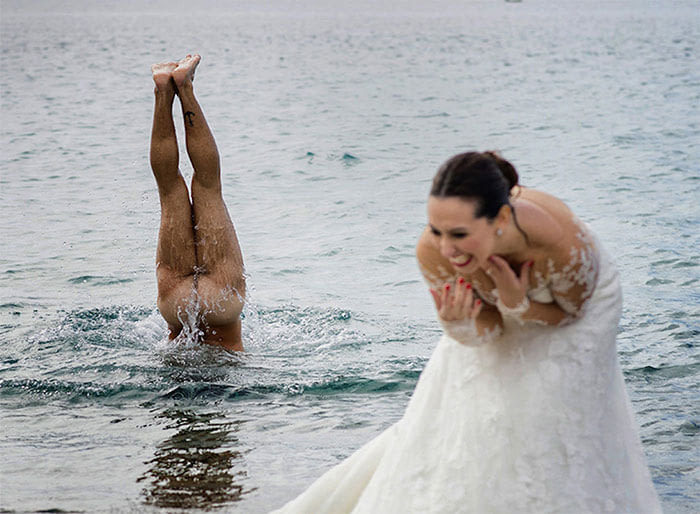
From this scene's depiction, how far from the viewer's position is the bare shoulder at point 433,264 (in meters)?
3.80

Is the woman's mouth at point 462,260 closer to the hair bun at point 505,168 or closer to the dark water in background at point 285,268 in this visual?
the hair bun at point 505,168

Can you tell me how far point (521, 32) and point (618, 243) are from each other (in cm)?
5600

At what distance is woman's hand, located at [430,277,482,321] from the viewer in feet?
12.3

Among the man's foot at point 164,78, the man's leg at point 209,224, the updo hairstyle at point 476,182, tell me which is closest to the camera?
the updo hairstyle at point 476,182

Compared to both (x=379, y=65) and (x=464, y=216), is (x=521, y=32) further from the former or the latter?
(x=464, y=216)

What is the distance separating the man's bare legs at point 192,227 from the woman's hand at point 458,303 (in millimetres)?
3432

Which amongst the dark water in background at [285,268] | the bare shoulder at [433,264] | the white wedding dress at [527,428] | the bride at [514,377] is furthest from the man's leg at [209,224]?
the bare shoulder at [433,264]

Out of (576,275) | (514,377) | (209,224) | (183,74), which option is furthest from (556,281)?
(183,74)

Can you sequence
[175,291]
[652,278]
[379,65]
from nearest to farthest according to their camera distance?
[175,291] < [652,278] < [379,65]

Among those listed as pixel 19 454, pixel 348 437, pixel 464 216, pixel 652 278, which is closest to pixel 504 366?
pixel 464 216

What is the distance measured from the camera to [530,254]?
12.4 ft

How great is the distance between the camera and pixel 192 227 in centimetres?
706

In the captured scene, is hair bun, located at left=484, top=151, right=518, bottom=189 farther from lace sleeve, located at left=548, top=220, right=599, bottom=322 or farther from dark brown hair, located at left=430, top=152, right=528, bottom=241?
lace sleeve, located at left=548, top=220, right=599, bottom=322

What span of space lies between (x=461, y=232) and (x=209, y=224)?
3753mm
